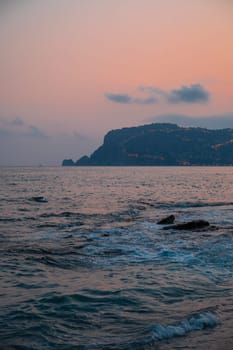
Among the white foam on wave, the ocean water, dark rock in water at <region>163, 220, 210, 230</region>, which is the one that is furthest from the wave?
the white foam on wave

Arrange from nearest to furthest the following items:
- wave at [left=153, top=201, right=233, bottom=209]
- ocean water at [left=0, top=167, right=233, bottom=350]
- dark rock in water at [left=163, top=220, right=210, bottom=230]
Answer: ocean water at [left=0, top=167, right=233, bottom=350], dark rock in water at [left=163, top=220, right=210, bottom=230], wave at [left=153, top=201, right=233, bottom=209]

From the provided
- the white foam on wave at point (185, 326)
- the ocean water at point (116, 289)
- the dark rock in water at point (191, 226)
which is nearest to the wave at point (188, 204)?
the dark rock in water at point (191, 226)

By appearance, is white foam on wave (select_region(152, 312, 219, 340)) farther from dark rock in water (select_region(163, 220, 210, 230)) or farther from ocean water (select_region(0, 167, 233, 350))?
dark rock in water (select_region(163, 220, 210, 230))

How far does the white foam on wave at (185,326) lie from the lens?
7262mm

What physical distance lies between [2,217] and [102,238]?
1083 cm

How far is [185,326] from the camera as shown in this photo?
7.62 metres

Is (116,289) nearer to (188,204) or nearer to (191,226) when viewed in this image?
(191,226)

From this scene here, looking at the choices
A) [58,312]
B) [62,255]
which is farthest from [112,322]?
[62,255]

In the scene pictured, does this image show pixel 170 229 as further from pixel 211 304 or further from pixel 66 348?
pixel 66 348

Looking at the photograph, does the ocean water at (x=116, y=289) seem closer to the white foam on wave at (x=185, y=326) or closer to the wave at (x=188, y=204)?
the white foam on wave at (x=185, y=326)

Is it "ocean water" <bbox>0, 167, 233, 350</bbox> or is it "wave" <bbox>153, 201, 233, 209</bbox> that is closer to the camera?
"ocean water" <bbox>0, 167, 233, 350</bbox>

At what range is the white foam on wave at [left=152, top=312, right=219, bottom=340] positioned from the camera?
726 cm

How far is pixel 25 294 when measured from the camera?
9758mm

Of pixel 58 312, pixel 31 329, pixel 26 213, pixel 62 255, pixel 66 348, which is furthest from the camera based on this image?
pixel 26 213
